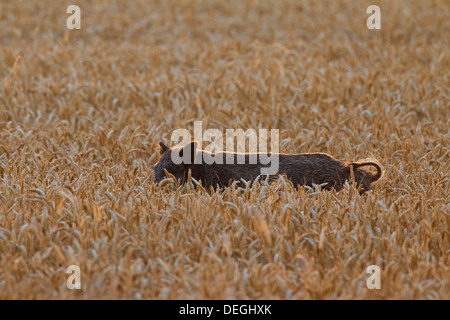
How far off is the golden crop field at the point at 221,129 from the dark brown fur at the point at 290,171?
16cm

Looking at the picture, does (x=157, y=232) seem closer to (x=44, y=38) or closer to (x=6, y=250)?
(x=6, y=250)

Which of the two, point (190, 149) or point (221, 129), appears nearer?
point (190, 149)

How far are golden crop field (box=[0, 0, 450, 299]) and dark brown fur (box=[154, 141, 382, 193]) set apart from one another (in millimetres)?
159

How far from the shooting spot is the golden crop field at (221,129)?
165 inches

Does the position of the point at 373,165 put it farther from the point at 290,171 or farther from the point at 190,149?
the point at 190,149

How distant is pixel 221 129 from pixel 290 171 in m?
2.81

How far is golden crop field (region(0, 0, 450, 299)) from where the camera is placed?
4191mm

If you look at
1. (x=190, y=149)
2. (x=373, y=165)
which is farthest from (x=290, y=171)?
(x=190, y=149)

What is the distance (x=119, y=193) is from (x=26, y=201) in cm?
85

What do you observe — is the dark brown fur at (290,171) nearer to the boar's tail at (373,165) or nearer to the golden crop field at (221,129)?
the boar's tail at (373,165)

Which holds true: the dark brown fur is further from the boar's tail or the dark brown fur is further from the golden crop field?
the golden crop field

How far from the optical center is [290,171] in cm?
578

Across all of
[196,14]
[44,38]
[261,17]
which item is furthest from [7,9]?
[261,17]

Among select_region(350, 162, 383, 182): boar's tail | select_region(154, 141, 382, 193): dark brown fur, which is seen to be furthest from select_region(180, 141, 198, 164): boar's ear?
select_region(350, 162, 383, 182): boar's tail
